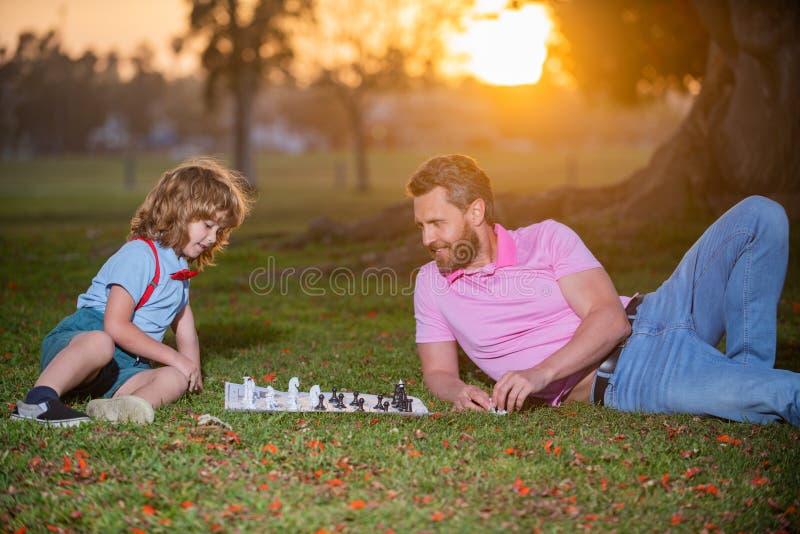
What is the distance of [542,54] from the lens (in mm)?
19859

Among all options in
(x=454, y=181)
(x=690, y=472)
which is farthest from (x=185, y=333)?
(x=690, y=472)

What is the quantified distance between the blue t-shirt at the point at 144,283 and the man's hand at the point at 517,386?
2.30 m

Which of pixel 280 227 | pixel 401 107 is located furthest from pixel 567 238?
pixel 401 107

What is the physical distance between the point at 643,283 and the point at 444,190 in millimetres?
6707

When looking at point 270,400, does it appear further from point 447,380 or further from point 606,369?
point 606,369

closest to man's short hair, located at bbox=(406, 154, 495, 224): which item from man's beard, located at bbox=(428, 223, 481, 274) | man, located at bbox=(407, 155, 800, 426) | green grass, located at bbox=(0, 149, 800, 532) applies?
man, located at bbox=(407, 155, 800, 426)

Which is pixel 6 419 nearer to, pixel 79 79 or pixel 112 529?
pixel 112 529

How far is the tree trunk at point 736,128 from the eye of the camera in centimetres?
1424

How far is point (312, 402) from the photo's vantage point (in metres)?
5.70

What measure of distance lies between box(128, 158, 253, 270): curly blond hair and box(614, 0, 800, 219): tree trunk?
422 inches

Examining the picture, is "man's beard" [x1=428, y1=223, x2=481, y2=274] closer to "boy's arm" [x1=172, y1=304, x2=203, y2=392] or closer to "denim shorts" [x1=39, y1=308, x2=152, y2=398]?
"boy's arm" [x1=172, y1=304, x2=203, y2=392]

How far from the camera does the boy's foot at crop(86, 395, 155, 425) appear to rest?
5320 mm

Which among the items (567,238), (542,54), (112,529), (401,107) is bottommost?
(112,529)

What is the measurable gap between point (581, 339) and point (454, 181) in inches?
50.3
